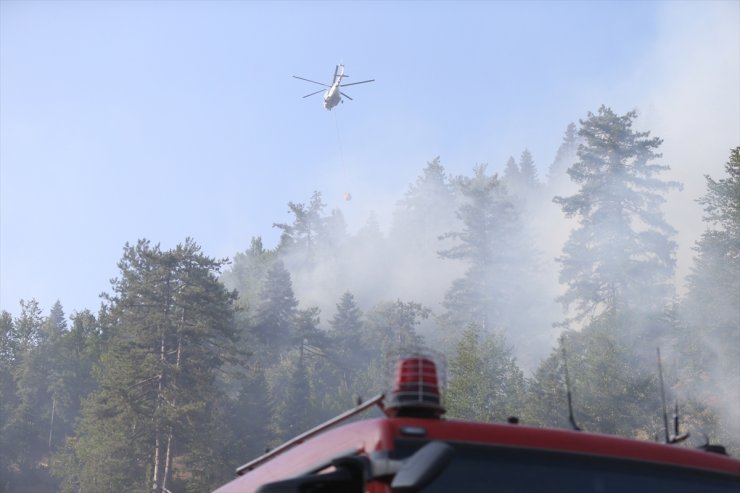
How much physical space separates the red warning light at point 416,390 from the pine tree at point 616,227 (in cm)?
5667

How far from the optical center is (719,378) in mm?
43500

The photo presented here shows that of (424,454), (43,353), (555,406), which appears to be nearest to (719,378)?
(555,406)

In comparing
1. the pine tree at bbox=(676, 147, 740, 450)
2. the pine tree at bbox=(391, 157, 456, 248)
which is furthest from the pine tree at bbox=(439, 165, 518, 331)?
the pine tree at bbox=(391, 157, 456, 248)

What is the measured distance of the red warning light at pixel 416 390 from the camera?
13.7 feet

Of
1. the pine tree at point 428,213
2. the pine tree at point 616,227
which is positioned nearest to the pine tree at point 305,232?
the pine tree at point 428,213

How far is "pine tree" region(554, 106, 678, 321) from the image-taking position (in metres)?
61.3

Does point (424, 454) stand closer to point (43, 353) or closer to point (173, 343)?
point (173, 343)

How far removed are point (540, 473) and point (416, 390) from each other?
0.64 meters

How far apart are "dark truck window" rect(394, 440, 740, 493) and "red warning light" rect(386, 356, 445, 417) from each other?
29 cm

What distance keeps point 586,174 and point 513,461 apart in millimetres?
64067

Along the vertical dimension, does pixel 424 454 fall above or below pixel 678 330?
below

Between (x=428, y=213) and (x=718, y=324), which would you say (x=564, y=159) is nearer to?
(x=428, y=213)

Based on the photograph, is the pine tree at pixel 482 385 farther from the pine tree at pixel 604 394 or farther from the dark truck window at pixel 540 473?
the dark truck window at pixel 540 473

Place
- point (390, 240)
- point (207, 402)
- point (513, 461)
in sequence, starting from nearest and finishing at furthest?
point (513, 461)
point (207, 402)
point (390, 240)
